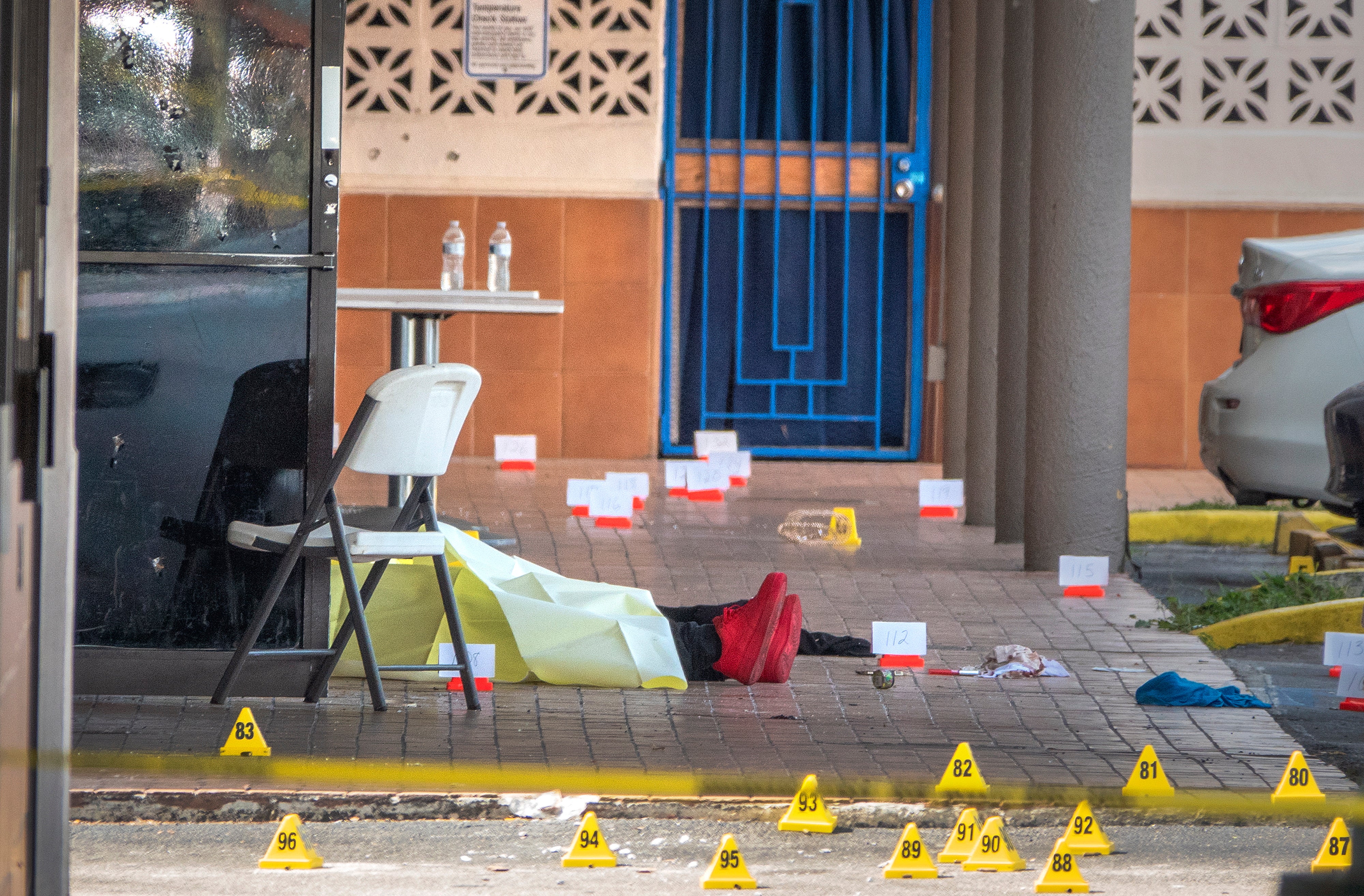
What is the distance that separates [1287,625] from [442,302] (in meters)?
3.96

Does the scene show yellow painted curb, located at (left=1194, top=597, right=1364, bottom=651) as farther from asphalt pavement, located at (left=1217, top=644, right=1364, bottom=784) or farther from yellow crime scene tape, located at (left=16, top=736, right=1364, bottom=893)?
yellow crime scene tape, located at (left=16, top=736, right=1364, bottom=893)

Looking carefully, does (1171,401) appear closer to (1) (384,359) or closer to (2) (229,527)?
(1) (384,359)

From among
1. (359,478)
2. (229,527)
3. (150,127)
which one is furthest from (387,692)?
(359,478)

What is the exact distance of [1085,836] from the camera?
464 centimetres

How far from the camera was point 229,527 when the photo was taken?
586 cm

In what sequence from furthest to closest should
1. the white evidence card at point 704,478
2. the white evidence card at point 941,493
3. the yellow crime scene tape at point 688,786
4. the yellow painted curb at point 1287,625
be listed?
the white evidence card at point 704,478 → the white evidence card at point 941,493 → the yellow painted curb at point 1287,625 → the yellow crime scene tape at point 688,786

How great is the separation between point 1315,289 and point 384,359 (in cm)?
752

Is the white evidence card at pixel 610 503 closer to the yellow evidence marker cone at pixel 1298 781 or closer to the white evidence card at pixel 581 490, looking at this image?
the white evidence card at pixel 581 490

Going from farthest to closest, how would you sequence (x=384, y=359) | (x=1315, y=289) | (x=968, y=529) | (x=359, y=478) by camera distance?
1. (x=384, y=359)
2. (x=359, y=478)
3. (x=968, y=529)
4. (x=1315, y=289)

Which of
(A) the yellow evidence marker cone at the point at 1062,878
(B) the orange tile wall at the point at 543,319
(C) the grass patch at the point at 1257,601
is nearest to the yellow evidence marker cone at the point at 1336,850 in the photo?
(A) the yellow evidence marker cone at the point at 1062,878

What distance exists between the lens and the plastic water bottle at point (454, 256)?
409 inches

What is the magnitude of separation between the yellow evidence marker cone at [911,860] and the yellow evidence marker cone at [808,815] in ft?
1.07

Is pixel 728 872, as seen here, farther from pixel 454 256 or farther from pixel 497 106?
pixel 497 106

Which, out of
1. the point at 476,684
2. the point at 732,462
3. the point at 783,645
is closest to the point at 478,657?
the point at 476,684
